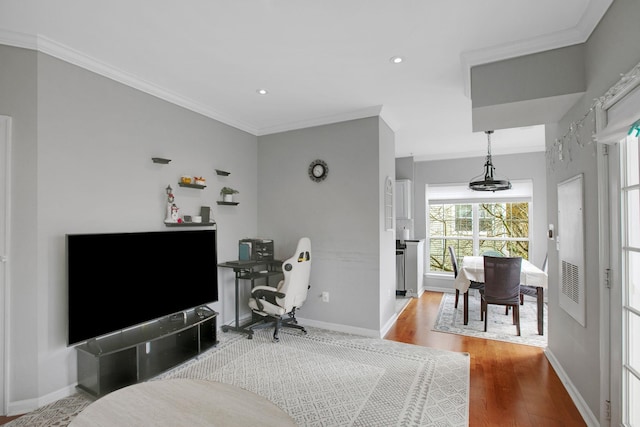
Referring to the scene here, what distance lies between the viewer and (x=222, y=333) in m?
3.66

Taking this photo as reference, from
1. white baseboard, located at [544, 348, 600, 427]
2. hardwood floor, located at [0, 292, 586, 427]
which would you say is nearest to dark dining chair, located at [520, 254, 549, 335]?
hardwood floor, located at [0, 292, 586, 427]

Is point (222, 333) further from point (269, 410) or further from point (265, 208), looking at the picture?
point (269, 410)

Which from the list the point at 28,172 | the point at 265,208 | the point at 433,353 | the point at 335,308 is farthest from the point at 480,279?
the point at 28,172

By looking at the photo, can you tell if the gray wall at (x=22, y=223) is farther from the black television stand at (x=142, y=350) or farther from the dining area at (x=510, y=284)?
the dining area at (x=510, y=284)

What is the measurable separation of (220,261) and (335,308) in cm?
156

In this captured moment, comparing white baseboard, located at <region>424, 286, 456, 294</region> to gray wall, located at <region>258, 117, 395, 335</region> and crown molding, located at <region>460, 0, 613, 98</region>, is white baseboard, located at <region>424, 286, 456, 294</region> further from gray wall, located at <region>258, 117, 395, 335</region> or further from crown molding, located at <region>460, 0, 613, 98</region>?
crown molding, located at <region>460, 0, 613, 98</region>

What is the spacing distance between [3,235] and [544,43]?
13.3ft

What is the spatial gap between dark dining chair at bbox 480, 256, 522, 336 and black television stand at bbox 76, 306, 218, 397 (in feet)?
10.8

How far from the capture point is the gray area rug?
2.17m

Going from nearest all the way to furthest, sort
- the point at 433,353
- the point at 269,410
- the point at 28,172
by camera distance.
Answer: the point at 269,410 < the point at 28,172 < the point at 433,353

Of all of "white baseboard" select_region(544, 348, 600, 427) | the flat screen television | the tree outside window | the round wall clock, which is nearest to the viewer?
"white baseboard" select_region(544, 348, 600, 427)

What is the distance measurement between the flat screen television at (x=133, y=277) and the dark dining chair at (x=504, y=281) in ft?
10.8

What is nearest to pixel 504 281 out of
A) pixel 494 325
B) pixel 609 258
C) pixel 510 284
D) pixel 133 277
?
pixel 510 284

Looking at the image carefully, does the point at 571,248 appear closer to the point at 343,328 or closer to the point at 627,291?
the point at 627,291
